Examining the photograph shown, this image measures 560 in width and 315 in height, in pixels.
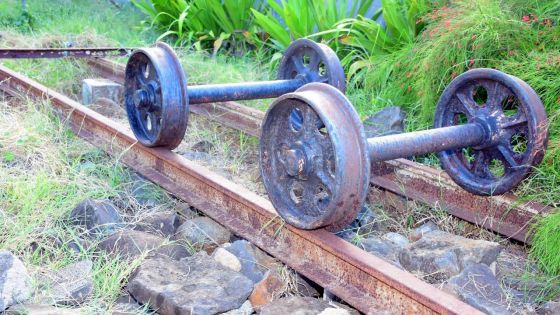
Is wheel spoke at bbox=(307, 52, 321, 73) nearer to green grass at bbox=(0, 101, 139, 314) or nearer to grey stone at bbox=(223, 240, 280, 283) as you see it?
green grass at bbox=(0, 101, 139, 314)

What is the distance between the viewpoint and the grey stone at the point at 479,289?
262 centimetres

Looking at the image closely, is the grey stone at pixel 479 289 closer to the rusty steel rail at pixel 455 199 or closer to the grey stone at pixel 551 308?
the grey stone at pixel 551 308

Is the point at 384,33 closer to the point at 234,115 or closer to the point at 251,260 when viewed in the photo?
the point at 234,115

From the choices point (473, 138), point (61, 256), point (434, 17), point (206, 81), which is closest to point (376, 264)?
point (473, 138)

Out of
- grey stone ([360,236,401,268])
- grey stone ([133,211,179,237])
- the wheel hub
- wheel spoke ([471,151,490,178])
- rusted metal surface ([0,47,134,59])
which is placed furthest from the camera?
rusted metal surface ([0,47,134,59])

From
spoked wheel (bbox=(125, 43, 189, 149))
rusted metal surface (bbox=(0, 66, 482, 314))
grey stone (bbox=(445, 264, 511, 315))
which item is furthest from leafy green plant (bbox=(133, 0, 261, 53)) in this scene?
grey stone (bbox=(445, 264, 511, 315))

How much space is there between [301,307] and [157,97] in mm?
1825

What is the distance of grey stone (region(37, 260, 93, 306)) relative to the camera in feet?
8.71

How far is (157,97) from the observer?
4.00 meters

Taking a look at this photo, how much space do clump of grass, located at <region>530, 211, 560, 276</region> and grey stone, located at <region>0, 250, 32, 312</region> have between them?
2221mm

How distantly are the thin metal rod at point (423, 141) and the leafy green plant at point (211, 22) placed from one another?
436 cm

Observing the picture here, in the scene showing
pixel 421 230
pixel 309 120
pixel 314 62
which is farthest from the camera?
pixel 314 62

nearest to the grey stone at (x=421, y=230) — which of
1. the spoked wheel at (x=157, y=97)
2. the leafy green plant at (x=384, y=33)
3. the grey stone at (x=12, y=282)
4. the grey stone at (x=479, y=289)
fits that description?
the grey stone at (x=479, y=289)

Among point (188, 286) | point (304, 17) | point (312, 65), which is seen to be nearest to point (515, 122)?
point (312, 65)
